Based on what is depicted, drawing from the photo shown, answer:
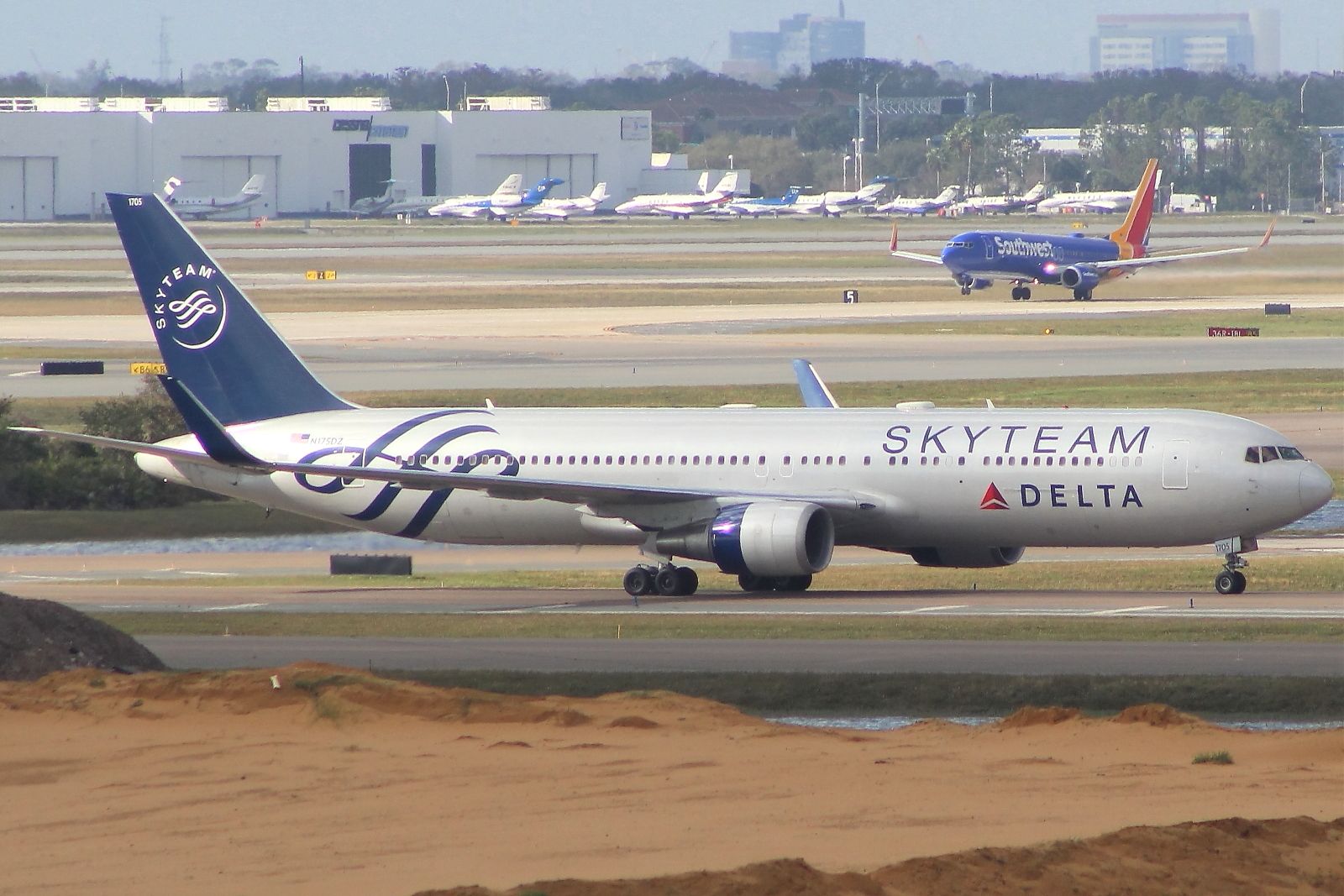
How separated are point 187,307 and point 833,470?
44.8 feet

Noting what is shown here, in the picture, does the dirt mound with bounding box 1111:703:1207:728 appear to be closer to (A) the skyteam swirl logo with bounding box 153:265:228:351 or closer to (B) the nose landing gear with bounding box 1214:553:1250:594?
(B) the nose landing gear with bounding box 1214:553:1250:594

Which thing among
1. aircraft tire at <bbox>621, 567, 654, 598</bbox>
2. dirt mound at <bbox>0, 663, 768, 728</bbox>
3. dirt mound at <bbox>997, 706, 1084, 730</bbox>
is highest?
dirt mound at <bbox>997, 706, 1084, 730</bbox>

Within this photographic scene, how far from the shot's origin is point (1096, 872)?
1582 cm

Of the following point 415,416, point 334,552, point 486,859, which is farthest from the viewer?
point 334,552

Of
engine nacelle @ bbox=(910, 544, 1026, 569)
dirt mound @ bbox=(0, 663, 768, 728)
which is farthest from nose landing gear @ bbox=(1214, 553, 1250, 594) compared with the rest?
dirt mound @ bbox=(0, 663, 768, 728)

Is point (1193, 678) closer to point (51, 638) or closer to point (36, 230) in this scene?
point (51, 638)

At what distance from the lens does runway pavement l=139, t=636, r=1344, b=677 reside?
27.0 meters

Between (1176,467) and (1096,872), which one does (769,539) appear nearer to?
(1176,467)

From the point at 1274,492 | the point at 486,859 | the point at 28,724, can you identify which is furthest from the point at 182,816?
the point at 1274,492

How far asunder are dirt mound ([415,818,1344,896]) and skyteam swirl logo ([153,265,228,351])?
1104 inches

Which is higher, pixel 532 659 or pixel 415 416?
pixel 415 416

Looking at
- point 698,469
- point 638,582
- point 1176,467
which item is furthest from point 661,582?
point 1176,467

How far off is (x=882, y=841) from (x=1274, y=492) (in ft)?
65.7

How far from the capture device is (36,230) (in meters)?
186
